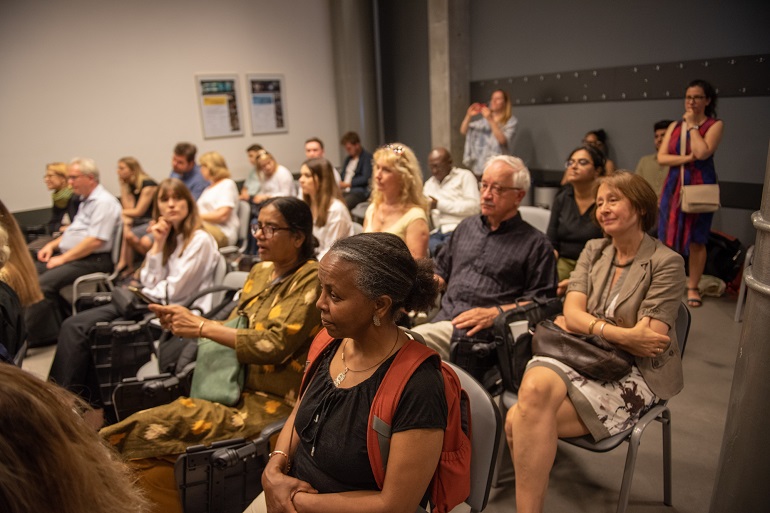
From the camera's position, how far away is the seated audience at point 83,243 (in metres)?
4.06

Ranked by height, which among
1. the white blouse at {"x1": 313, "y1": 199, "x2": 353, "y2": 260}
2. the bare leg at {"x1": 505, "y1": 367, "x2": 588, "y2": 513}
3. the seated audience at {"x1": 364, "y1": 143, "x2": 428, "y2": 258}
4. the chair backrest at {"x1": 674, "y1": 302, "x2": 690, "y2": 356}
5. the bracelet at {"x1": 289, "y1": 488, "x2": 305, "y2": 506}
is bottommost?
the bare leg at {"x1": 505, "y1": 367, "x2": 588, "y2": 513}

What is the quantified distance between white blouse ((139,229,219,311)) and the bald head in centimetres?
215

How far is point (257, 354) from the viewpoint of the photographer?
1965 millimetres

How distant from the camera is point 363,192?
6.40 m

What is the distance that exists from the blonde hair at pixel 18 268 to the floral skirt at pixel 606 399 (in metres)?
2.32

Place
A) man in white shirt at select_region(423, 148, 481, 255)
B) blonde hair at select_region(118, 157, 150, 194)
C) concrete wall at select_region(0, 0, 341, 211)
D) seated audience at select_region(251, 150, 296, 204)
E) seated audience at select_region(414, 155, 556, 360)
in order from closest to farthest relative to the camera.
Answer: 1. seated audience at select_region(414, 155, 556, 360)
2. man in white shirt at select_region(423, 148, 481, 255)
3. blonde hair at select_region(118, 157, 150, 194)
4. concrete wall at select_region(0, 0, 341, 211)
5. seated audience at select_region(251, 150, 296, 204)

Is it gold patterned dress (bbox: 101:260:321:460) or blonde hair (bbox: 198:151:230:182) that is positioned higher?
blonde hair (bbox: 198:151:230:182)

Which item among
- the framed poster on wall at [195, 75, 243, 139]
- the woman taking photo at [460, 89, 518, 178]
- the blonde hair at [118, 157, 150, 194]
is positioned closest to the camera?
the blonde hair at [118, 157, 150, 194]

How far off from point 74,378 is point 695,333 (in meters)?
3.75

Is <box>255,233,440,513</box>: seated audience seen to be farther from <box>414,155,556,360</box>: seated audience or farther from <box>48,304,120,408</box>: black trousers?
<box>48,304,120,408</box>: black trousers

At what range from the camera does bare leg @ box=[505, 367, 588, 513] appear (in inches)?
73.7

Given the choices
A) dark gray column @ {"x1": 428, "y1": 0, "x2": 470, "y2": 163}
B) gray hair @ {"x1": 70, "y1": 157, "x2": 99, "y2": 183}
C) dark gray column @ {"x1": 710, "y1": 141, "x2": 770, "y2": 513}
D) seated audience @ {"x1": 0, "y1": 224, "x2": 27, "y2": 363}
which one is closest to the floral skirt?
dark gray column @ {"x1": 710, "y1": 141, "x2": 770, "y2": 513}

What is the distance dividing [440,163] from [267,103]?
134 inches

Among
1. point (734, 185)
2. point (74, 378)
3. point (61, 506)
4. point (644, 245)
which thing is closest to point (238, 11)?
point (74, 378)
